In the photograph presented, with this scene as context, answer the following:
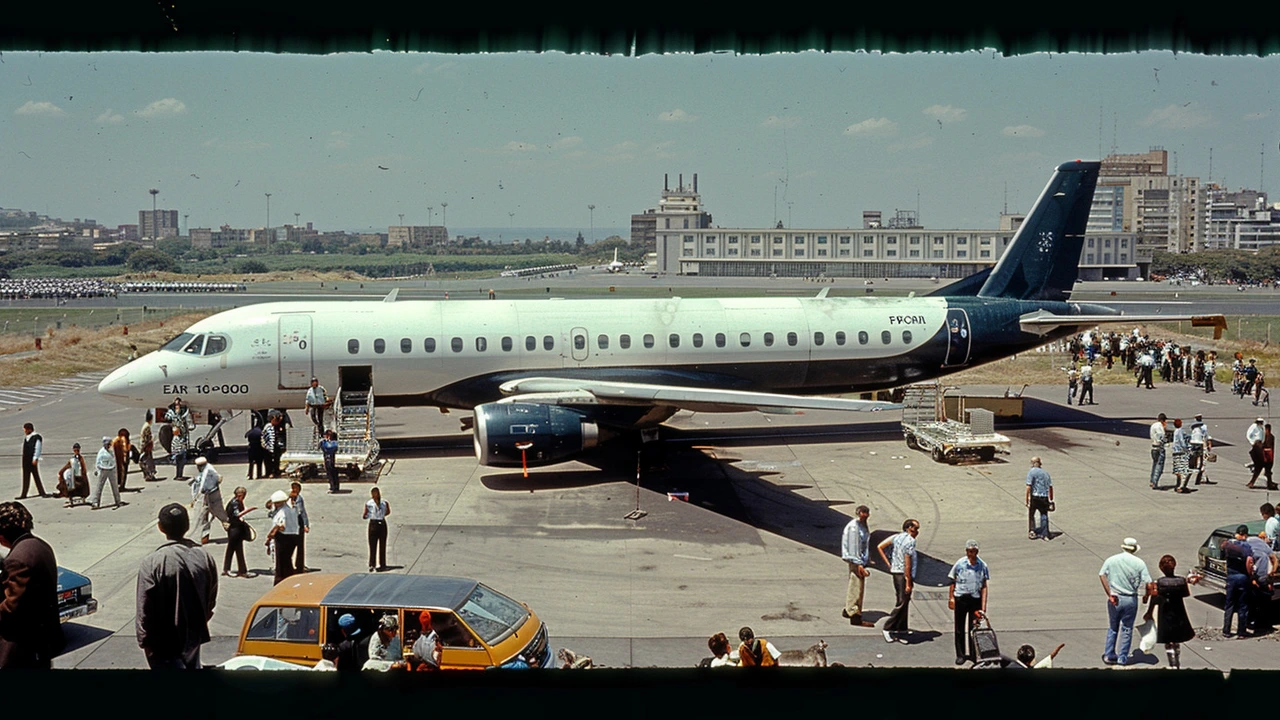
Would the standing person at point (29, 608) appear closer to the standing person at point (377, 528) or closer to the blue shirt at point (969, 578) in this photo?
the blue shirt at point (969, 578)

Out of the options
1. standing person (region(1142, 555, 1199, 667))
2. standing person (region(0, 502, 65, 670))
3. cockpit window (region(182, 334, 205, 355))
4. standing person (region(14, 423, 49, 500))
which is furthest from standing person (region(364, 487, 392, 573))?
cockpit window (region(182, 334, 205, 355))

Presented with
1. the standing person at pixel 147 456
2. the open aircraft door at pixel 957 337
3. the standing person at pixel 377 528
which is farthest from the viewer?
the open aircraft door at pixel 957 337

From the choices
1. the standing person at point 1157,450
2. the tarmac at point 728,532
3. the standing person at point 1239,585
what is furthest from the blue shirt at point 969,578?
the standing person at point 1157,450

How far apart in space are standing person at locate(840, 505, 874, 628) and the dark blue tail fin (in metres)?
17.7

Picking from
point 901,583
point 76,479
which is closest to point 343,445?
point 76,479

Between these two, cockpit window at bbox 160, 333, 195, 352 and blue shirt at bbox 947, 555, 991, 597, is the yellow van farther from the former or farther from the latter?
cockpit window at bbox 160, 333, 195, 352

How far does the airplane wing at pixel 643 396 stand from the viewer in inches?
827

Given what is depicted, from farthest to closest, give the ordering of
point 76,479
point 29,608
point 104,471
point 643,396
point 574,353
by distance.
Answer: point 574,353, point 643,396, point 76,479, point 104,471, point 29,608

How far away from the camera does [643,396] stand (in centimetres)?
2292

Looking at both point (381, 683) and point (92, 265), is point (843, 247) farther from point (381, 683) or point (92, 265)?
point (381, 683)

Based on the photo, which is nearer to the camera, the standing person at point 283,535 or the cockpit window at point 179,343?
the standing person at point 283,535

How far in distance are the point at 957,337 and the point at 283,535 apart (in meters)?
19.4

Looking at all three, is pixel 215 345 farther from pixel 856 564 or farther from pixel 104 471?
pixel 856 564

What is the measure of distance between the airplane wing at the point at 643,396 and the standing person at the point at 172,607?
Result: 14221 mm
